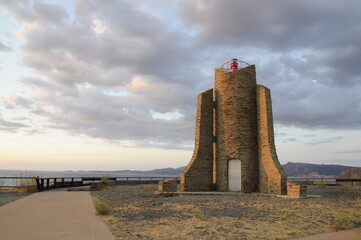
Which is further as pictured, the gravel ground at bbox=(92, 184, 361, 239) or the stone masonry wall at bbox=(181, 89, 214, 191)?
the stone masonry wall at bbox=(181, 89, 214, 191)

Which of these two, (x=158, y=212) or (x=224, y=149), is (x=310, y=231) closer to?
(x=158, y=212)

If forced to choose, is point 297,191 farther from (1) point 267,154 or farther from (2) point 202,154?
(2) point 202,154

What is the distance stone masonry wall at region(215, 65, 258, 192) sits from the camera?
19484mm

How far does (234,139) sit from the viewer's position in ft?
64.6

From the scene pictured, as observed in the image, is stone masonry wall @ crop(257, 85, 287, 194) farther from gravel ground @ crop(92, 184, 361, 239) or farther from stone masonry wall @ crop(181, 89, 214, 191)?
gravel ground @ crop(92, 184, 361, 239)

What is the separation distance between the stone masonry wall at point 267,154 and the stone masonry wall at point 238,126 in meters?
0.41

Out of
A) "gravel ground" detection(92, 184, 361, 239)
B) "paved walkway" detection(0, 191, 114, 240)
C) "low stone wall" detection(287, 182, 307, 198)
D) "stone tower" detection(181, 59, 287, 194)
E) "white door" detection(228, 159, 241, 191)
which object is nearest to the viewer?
"paved walkway" detection(0, 191, 114, 240)

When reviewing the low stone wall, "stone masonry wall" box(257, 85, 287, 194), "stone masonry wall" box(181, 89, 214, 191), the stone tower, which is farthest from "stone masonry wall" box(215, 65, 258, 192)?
the low stone wall

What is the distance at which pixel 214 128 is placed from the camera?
21062 mm

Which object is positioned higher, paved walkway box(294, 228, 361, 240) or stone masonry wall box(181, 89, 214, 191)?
stone masonry wall box(181, 89, 214, 191)

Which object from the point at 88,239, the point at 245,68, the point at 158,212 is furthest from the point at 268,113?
the point at 88,239

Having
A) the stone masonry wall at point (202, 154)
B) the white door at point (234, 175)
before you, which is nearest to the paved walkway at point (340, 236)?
the white door at point (234, 175)

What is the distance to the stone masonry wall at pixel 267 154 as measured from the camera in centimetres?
1798

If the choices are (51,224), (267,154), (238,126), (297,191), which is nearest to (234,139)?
(238,126)
